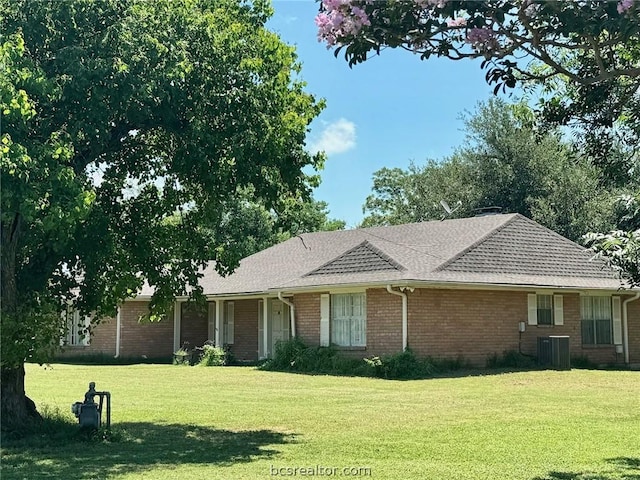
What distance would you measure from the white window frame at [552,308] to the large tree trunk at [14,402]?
16.8 meters

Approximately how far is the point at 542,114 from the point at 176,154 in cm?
533

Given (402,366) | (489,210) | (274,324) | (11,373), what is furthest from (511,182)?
(11,373)

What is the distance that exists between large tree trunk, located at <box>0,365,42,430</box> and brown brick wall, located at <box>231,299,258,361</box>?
17749 millimetres

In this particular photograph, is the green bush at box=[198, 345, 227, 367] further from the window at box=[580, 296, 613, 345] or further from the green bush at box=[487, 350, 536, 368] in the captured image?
the window at box=[580, 296, 613, 345]

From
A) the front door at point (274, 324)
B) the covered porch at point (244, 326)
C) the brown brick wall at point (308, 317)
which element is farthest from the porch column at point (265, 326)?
the brown brick wall at point (308, 317)

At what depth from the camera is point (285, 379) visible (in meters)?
20.9

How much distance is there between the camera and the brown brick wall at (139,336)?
31.3m

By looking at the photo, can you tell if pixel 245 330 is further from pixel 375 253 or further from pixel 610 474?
pixel 610 474

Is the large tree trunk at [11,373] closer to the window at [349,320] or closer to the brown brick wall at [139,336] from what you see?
the window at [349,320]

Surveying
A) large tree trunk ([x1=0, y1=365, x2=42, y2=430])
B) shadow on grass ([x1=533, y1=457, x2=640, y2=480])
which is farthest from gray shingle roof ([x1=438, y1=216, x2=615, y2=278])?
shadow on grass ([x1=533, y1=457, x2=640, y2=480])

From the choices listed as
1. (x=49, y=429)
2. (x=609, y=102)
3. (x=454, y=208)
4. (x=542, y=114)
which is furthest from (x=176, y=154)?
(x=454, y=208)

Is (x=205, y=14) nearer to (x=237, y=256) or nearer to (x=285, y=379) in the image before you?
(x=237, y=256)

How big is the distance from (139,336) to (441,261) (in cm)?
1357

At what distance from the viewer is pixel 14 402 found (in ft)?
38.1
